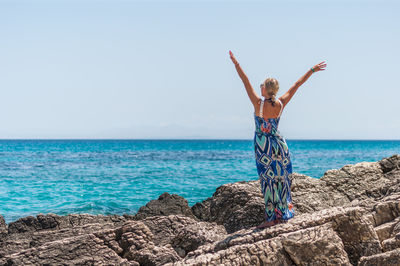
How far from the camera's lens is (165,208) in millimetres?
9641

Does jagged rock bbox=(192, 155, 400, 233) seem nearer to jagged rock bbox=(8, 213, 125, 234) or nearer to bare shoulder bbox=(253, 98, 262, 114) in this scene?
bare shoulder bbox=(253, 98, 262, 114)

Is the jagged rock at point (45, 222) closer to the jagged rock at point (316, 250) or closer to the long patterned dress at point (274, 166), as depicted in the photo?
the long patterned dress at point (274, 166)

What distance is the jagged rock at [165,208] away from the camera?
9.51m

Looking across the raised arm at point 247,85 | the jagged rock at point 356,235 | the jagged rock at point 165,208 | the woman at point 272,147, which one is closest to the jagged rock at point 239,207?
the woman at point 272,147

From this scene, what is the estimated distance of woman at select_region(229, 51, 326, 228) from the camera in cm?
554

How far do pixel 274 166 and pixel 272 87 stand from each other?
1061mm

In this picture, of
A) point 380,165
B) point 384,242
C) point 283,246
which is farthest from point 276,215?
point 380,165

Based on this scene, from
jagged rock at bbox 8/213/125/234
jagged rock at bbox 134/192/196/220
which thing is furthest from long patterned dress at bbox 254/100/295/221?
jagged rock at bbox 8/213/125/234

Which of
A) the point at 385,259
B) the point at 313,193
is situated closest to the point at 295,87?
the point at 385,259

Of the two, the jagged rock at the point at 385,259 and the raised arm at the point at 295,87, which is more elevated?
the raised arm at the point at 295,87

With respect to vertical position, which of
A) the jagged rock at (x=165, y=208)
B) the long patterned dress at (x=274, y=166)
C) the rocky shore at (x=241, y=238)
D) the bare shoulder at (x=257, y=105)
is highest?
the bare shoulder at (x=257, y=105)

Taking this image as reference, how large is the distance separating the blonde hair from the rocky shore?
64.3 inches

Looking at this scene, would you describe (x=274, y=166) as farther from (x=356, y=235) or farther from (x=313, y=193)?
(x=313, y=193)

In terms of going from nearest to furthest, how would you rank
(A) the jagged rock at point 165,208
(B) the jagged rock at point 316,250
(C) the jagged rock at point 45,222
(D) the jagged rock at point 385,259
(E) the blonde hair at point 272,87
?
(D) the jagged rock at point 385,259 < (B) the jagged rock at point 316,250 < (E) the blonde hair at point 272,87 < (C) the jagged rock at point 45,222 < (A) the jagged rock at point 165,208
